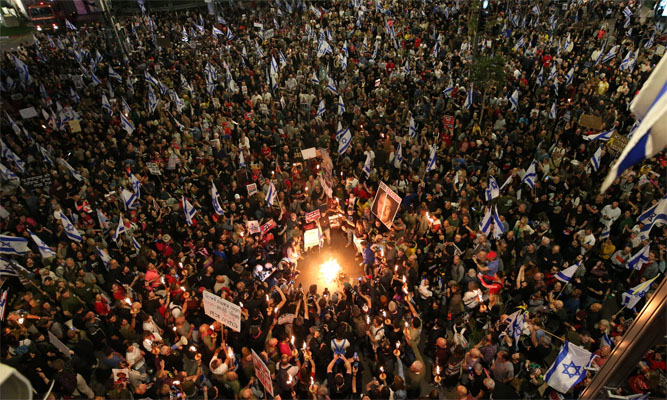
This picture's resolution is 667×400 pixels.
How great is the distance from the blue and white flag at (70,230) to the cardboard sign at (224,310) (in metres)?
5.27

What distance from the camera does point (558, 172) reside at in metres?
11.7

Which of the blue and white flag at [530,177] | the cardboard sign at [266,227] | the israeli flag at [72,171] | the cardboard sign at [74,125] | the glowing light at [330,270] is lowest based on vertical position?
the glowing light at [330,270]

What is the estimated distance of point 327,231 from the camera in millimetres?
11469

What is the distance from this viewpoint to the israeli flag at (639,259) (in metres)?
8.11

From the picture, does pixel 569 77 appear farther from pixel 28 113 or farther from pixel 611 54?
pixel 28 113

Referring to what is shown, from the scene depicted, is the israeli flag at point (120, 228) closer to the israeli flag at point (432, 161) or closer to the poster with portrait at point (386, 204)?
the poster with portrait at point (386, 204)

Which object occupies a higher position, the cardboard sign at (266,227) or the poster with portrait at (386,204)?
the poster with portrait at (386,204)

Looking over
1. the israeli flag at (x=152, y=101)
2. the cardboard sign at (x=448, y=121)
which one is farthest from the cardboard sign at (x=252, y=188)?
the israeli flag at (x=152, y=101)

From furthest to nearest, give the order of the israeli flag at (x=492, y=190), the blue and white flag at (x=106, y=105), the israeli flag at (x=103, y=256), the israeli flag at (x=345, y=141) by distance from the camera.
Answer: the blue and white flag at (x=106, y=105)
the israeli flag at (x=345, y=141)
the israeli flag at (x=492, y=190)
the israeli flag at (x=103, y=256)

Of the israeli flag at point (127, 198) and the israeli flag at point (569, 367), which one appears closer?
the israeli flag at point (569, 367)

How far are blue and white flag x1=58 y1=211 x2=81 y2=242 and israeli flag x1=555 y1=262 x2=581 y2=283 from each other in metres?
11.9

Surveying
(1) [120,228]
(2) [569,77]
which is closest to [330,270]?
(1) [120,228]

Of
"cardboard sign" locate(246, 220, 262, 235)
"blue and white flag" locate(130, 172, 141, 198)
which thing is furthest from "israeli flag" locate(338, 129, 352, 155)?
"blue and white flag" locate(130, 172, 141, 198)

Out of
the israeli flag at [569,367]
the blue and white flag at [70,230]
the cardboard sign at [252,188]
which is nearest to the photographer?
the israeli flag at [569,367]
